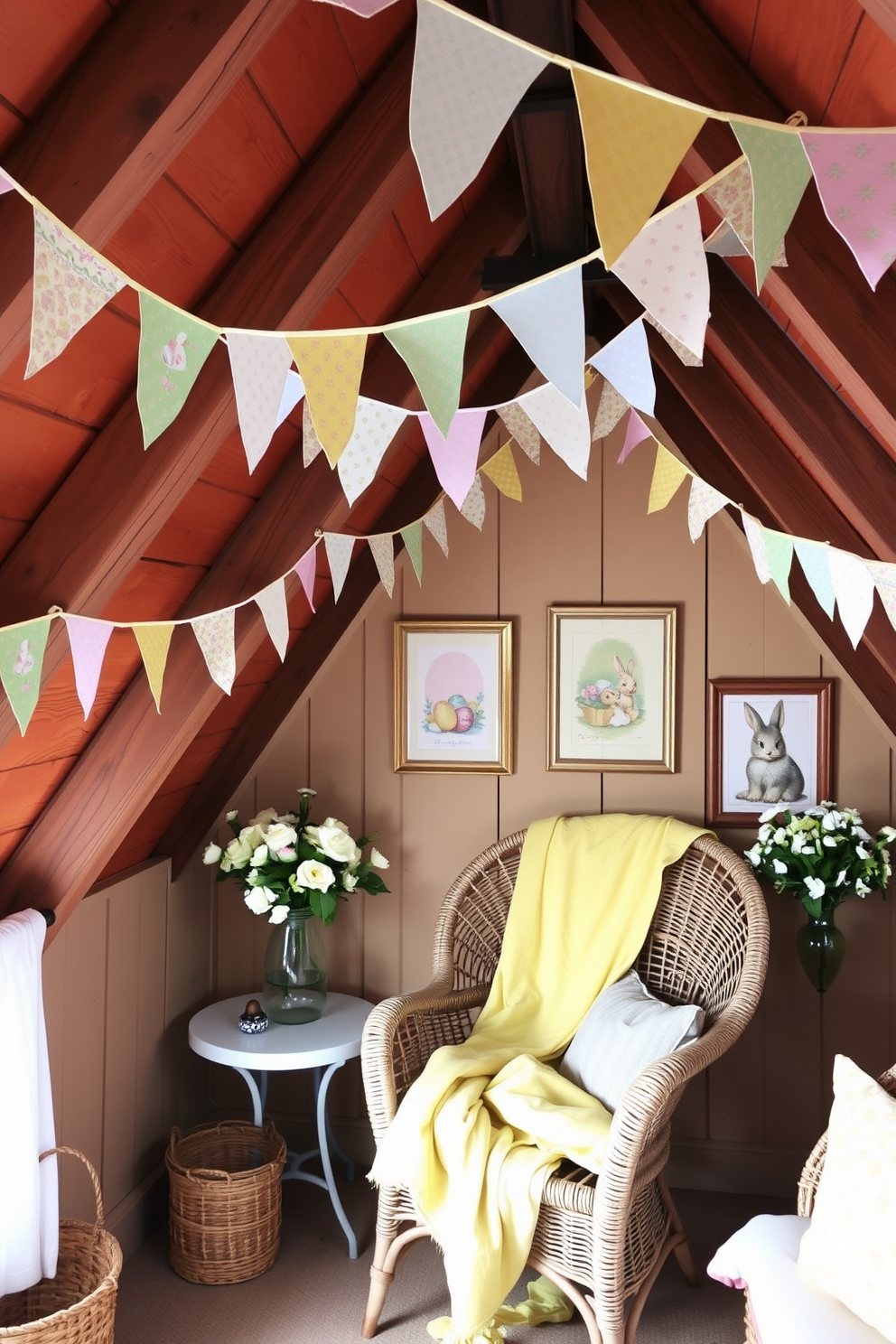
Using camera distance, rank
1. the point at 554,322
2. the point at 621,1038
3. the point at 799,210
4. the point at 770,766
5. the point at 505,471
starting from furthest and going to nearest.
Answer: the point at 770,766 → the point at 621,1038 → the point at 505,471 → the point at 799,210 → the point at 554,322

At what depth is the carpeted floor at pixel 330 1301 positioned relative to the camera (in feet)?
8.04

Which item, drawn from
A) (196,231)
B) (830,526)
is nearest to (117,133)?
(196,231)

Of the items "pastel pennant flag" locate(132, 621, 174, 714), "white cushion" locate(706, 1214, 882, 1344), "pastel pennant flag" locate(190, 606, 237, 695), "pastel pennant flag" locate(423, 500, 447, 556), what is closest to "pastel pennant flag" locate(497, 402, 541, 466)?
"pastel pennant flag" locate(423, 500, 447, 556)

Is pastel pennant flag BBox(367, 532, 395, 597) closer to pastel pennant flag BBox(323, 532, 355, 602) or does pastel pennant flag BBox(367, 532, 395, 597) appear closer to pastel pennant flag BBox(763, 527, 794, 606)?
pastel pennant flag BBox(323, 532, 355, 602)

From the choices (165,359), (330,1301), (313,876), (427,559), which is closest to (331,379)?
(165,359)

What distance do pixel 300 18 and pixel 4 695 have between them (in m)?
1.02

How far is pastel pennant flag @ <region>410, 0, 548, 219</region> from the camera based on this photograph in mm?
799

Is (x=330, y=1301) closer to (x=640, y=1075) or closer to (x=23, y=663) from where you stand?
(x=640, y=1075)

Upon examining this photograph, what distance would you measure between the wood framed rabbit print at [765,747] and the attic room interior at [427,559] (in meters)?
0.01

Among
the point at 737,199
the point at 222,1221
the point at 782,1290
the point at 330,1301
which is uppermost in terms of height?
the point at 737,199

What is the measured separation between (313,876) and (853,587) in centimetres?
173

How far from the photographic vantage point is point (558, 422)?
1.62m

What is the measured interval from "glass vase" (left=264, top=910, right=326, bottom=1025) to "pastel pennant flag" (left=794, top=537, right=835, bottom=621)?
175 centimetres

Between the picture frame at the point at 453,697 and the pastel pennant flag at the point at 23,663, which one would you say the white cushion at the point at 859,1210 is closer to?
the picture frame at the point at 453,697
